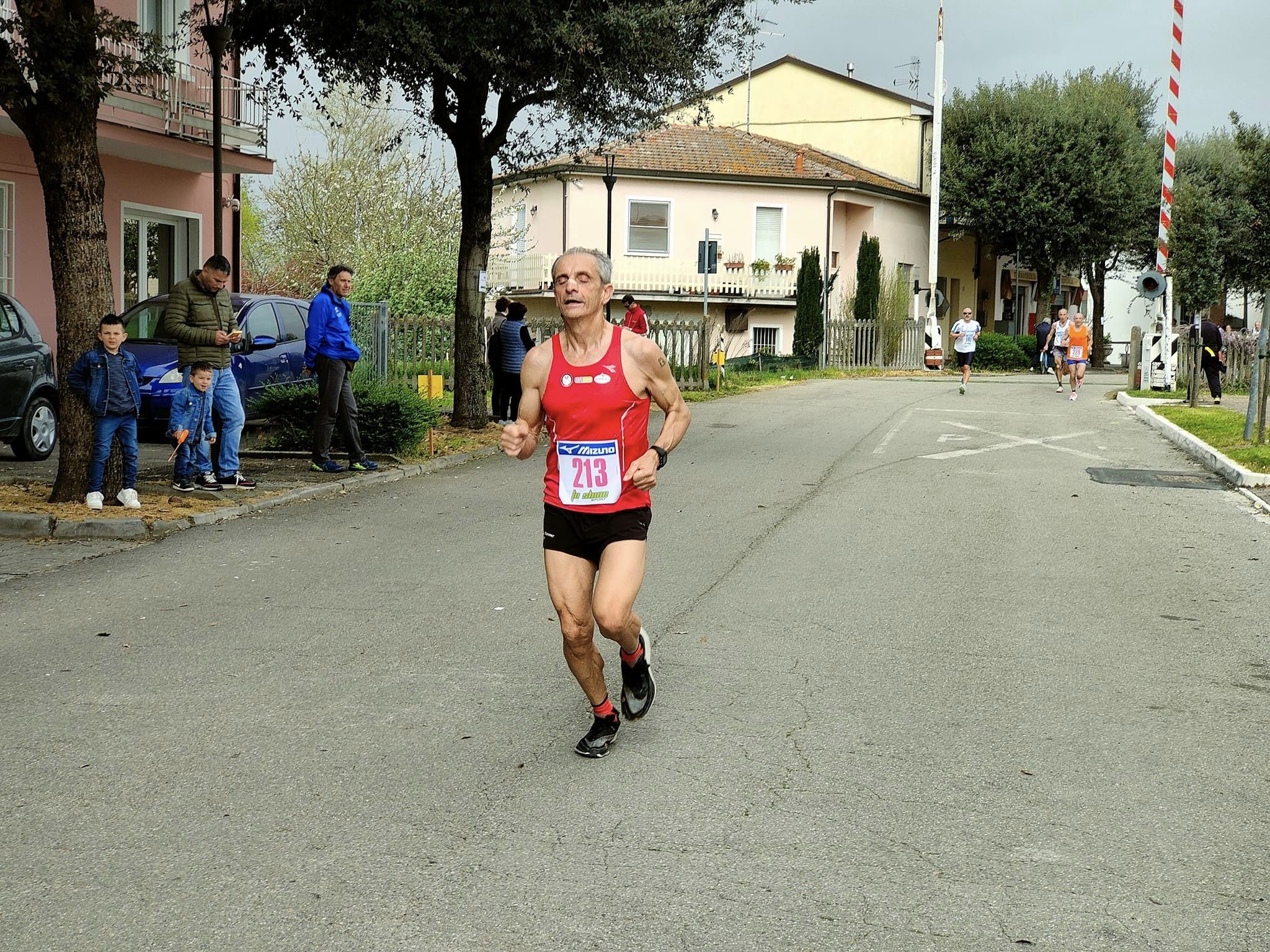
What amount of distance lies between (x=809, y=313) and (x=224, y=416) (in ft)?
101

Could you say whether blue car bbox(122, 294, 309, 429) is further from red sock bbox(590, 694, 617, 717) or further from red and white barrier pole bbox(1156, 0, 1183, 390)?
red and white barrier pole bbox(1156, 0, 1183, 390)

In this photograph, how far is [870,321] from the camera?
141 feet

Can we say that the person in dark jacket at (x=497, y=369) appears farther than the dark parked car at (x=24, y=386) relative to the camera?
Yes

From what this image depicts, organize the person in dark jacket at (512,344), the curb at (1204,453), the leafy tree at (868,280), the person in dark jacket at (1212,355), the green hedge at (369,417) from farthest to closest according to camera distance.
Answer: the leafy tree at (868,280) → the person in dark jacket at (1212,355) → the person in dark jacket at (512,344) → the green hedge at (369,417) → the curb at (1204,453)

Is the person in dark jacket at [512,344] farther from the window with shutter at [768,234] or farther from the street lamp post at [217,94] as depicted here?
the window with shutter at [768,234]

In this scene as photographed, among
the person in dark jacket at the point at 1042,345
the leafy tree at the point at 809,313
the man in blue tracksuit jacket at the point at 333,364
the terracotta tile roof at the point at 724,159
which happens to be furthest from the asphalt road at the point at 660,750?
the person in dark jacket at the point at 1042,345

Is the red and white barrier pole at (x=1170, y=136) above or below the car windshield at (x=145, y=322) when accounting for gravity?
above

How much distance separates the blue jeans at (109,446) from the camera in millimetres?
11016

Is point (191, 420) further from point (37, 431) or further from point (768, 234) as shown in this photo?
point (768, 234)

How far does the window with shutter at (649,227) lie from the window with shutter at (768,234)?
117 inches

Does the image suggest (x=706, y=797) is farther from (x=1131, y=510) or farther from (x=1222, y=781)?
(x=1131, y=510)

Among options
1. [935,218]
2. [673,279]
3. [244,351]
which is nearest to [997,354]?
[935,218]

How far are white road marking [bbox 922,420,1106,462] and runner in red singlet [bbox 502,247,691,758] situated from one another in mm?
11569

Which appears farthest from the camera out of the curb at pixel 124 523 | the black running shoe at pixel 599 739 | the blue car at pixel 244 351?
the blue car at pixel 244 351
